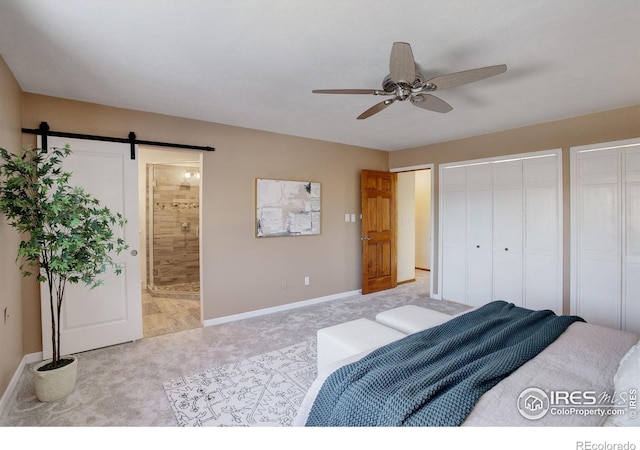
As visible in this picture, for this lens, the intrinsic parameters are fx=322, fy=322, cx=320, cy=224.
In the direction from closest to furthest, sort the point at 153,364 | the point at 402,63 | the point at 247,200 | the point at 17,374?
the point at 402,63 < the point at 17,374 < the point at 153,364 < the point at 247,200

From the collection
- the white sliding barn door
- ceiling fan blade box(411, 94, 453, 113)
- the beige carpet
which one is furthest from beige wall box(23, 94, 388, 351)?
ceiling fan blade box(411, 94, 453, 113)

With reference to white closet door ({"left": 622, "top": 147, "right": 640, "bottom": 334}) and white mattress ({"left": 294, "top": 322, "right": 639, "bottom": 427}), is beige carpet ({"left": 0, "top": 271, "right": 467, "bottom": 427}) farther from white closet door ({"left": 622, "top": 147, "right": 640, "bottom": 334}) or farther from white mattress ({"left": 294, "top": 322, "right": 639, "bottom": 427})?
white closet door ({"left": 622, "top": 147, "right": 640, "bottom": 334})

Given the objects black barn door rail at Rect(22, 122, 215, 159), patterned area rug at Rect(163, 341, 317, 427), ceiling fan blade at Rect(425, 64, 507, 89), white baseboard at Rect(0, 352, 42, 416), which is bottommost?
patterned area rug at Rect(163, 341, 317, 427)

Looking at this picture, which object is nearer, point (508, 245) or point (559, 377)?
point (559, 377)

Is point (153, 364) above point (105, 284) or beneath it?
beneath

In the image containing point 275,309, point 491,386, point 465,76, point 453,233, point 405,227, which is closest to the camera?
point 491,386

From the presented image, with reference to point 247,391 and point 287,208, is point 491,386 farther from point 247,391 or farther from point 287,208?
point 287,208

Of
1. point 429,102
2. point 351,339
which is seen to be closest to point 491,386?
point 351,339

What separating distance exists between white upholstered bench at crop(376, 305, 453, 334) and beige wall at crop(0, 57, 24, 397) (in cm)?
274

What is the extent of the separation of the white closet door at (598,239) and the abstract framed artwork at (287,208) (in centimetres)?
316

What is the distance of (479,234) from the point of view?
14.6 feet

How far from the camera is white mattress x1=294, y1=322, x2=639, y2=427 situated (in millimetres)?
1188

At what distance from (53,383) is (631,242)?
204 inches

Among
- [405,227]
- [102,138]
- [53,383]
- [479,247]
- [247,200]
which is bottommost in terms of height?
→ [53,383]
